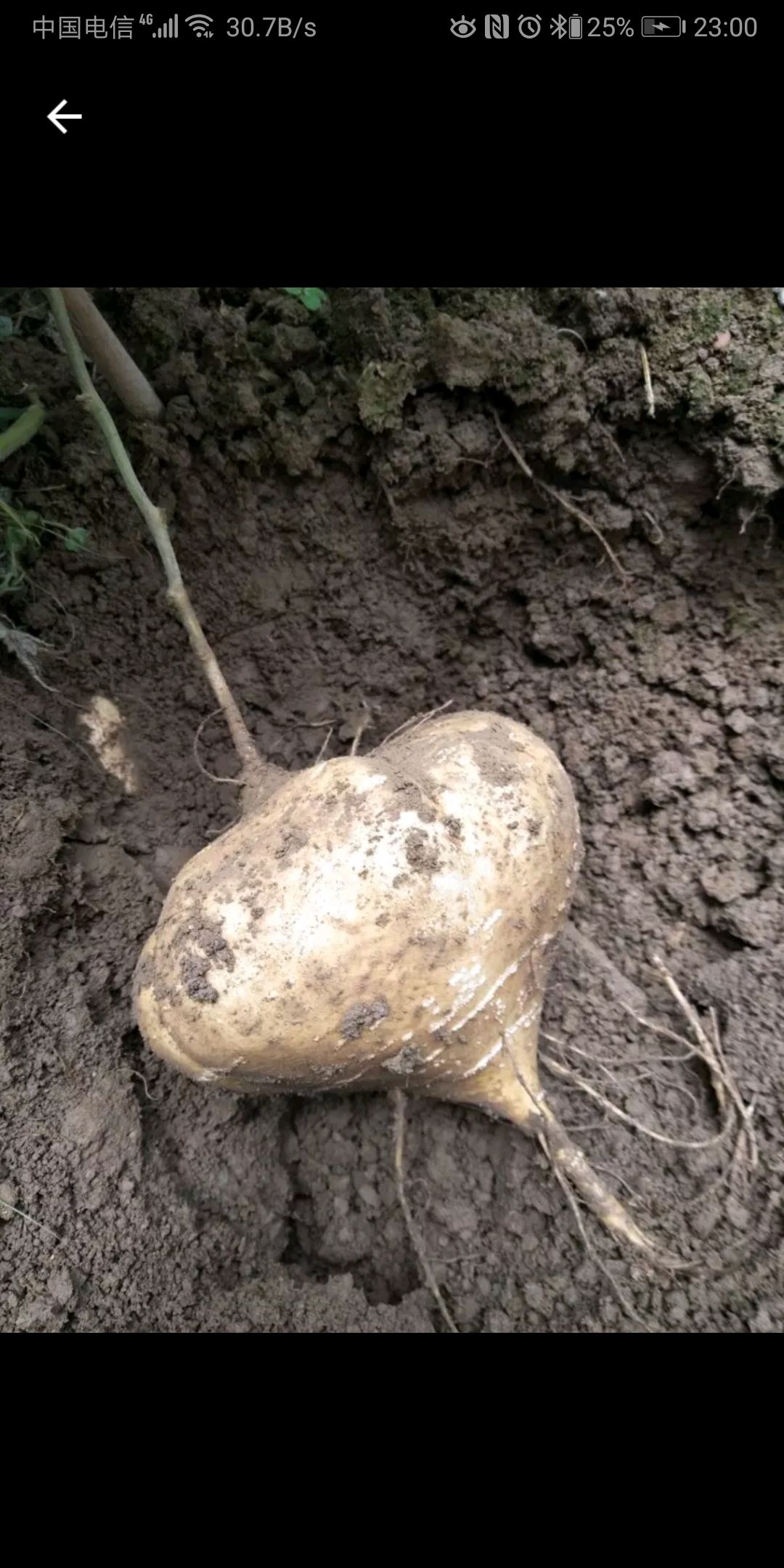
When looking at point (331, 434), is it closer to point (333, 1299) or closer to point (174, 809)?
point (174, 809)

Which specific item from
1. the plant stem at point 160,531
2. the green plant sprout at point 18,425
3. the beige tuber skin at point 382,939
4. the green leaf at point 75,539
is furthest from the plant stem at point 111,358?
the beige tuber skin at point 382,939

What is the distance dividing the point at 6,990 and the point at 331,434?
46.7 inches

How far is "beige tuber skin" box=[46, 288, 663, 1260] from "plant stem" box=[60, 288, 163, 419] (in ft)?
0.13

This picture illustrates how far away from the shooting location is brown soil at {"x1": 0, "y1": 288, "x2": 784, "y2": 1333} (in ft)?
3.88

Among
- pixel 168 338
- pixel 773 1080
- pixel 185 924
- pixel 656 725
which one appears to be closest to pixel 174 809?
pixel 185 924

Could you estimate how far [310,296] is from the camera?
49.4 inches

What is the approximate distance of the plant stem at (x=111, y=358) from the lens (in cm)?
118

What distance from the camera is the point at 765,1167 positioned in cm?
122

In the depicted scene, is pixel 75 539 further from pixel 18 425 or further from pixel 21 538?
pixel 18 425

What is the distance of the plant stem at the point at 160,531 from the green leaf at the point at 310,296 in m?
0.39

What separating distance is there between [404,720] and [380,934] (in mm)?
669

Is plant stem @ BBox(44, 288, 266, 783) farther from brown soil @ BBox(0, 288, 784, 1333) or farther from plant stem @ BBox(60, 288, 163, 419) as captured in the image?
brown soil @ BBox(0, 288, 784, 1333)

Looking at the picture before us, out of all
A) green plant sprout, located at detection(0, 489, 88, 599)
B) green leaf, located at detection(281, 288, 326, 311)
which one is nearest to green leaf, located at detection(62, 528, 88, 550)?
green plant sprout, located at detection(0, 489, 88, 599)

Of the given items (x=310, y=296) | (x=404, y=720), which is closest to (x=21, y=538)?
(x=310, y=296)
